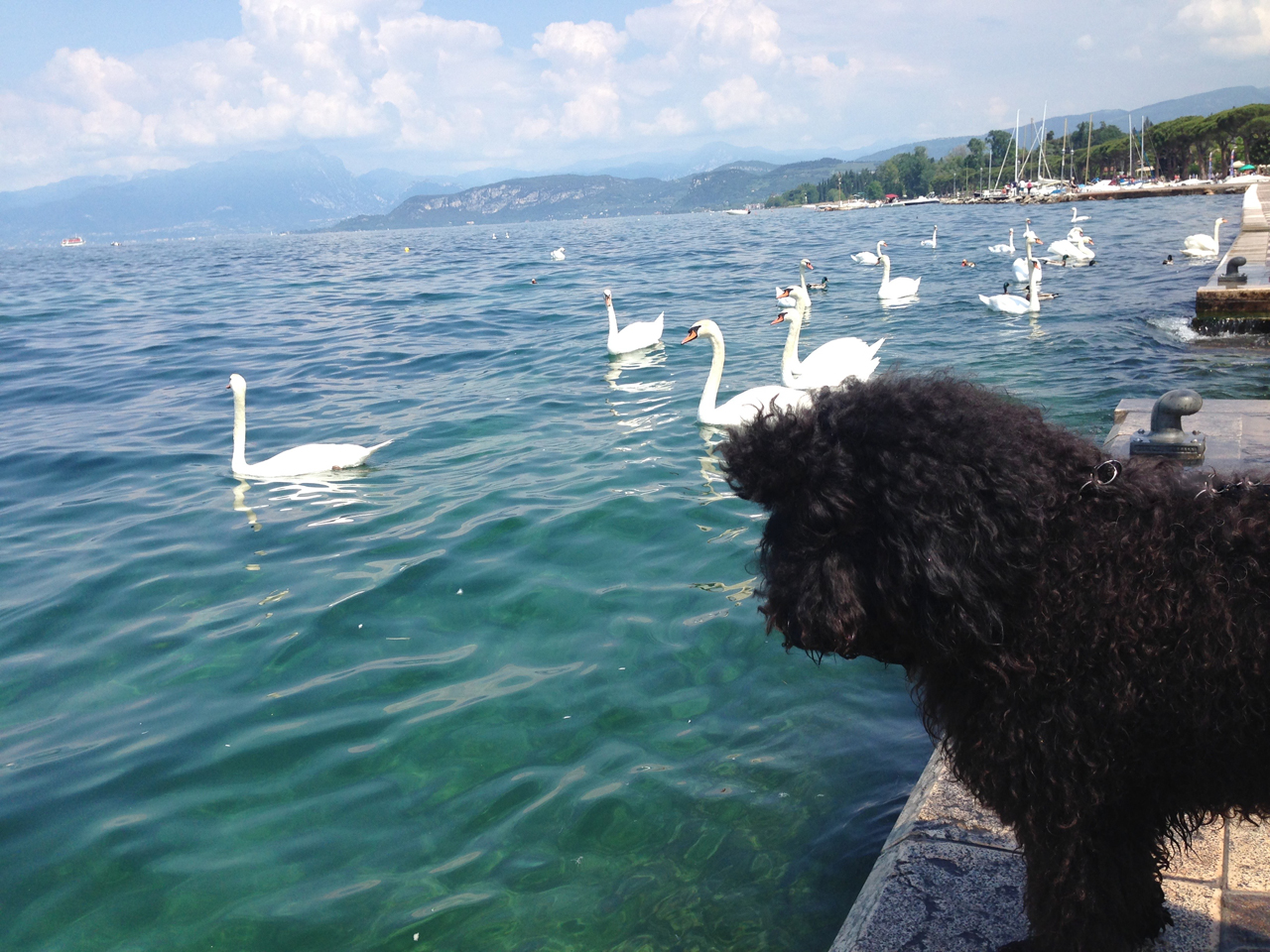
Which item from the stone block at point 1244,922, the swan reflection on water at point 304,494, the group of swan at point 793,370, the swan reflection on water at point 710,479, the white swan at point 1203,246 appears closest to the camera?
the stone block at point 1244,922

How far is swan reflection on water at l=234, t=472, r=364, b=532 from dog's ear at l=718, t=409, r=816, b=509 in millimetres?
5946

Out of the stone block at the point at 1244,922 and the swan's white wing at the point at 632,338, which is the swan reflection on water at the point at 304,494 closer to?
the swan's white wing at the point at 632,338

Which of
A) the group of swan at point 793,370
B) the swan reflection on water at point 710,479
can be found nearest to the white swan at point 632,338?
the group of swan at point 793,370

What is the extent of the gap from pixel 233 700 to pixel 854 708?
11.3 feet

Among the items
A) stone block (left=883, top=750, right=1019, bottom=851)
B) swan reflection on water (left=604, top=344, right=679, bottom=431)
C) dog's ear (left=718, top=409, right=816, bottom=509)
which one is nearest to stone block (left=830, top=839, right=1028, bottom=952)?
stone block (left=883, top=750, right=1019, bottom=851)

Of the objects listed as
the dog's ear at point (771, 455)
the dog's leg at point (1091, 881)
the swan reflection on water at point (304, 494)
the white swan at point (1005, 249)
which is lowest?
the swan reflection on water at point (304, 494)

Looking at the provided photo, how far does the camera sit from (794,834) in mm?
3426

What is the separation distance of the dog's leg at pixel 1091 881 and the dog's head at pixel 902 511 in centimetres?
50

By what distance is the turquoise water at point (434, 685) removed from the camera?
130 inches

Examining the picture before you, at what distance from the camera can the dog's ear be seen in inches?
76.1

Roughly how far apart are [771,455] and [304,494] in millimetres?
7010

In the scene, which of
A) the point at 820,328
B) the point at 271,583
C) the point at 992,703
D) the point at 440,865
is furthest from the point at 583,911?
the point at 820,328

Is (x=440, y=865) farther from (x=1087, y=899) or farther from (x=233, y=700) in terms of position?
(x=1087, y=899)

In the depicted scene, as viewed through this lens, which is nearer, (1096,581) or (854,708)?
(1096,581)
